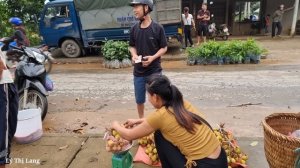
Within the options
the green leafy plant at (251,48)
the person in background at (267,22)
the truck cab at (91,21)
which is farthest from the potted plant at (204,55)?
the person in background at (267,22)

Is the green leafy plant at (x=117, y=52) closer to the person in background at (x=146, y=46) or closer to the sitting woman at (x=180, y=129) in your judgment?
the person in background at (x=146, y=46)

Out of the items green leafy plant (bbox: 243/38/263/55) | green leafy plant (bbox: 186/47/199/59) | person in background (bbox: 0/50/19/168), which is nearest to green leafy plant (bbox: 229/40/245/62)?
green leafy plant (bbox: 243/38/263/55)

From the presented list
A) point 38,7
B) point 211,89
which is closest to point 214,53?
point 211,89

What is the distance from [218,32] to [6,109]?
15.9 meters

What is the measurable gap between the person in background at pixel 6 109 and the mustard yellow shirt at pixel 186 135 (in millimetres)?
1321

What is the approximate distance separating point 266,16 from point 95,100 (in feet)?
47.4

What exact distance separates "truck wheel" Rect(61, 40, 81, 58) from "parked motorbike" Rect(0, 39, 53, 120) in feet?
27.4

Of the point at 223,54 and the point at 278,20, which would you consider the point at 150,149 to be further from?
the point at 278,20

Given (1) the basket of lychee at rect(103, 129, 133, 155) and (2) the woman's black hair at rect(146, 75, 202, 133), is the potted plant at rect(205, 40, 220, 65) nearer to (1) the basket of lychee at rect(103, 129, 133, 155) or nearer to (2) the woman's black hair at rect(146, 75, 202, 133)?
(1) the basket of lychee at rect(103, 129, 133, 155)

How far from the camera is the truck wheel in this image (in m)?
13.2

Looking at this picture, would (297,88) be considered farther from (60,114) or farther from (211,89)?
(60,114)

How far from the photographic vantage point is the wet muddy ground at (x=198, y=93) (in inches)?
211

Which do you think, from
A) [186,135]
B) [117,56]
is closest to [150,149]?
[186,135]

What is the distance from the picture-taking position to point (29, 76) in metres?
4.76
